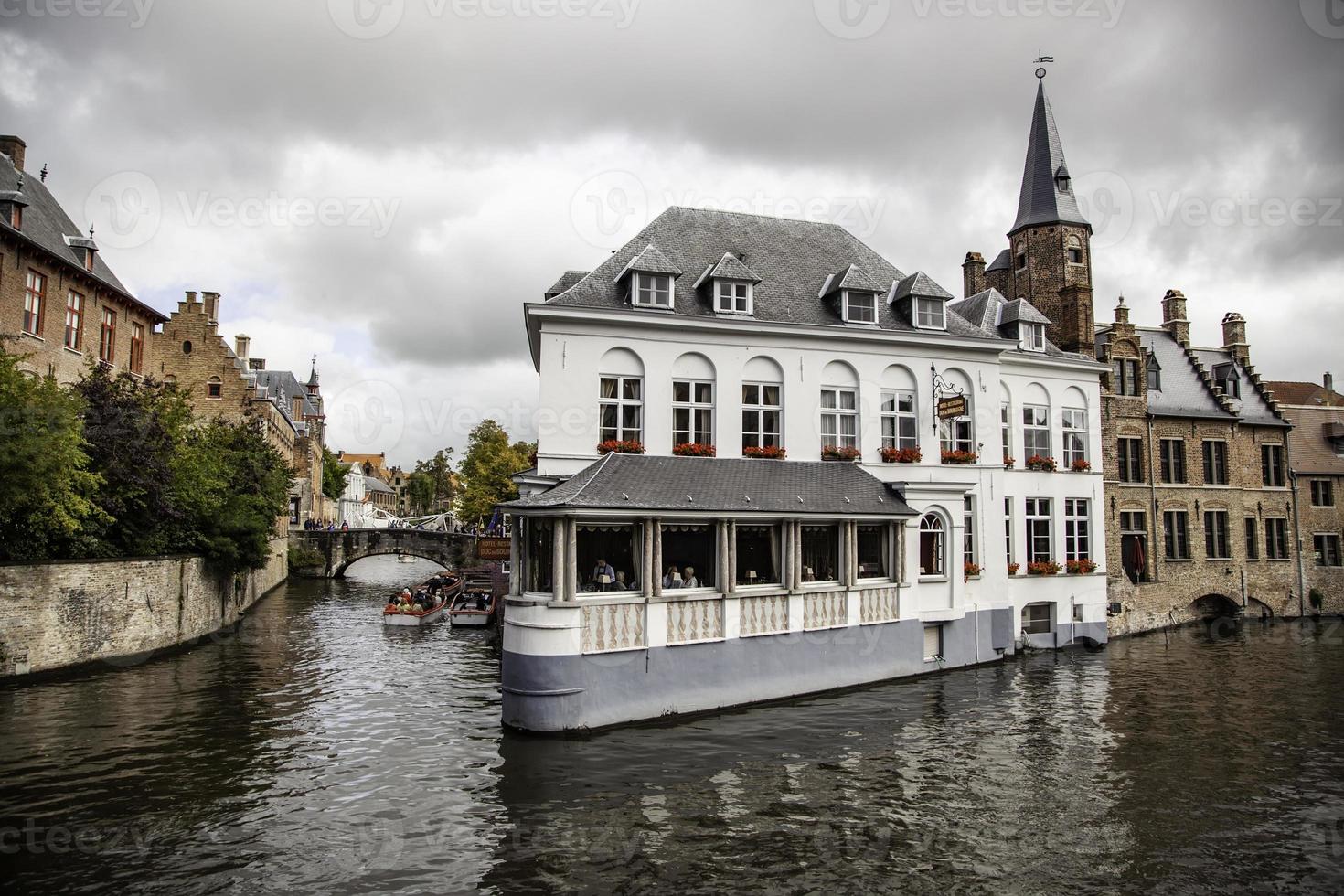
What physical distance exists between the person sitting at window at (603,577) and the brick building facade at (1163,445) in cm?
2117

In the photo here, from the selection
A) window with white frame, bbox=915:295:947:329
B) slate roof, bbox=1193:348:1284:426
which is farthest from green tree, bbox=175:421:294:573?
slate roof, bbox=1193:348:1284:426

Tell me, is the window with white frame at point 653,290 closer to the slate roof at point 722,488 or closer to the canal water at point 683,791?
the slate roof at point 722,488

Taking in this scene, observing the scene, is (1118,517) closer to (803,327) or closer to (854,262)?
(854,262)

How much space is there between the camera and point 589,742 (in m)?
14.9

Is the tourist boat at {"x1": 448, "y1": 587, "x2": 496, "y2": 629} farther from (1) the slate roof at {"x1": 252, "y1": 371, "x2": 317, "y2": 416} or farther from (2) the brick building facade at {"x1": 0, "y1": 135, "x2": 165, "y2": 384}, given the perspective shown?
(1) the slate roof at {"x1": 252, "y1": 371, "x2": 317, "y2": 416}

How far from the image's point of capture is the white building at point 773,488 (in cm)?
1630

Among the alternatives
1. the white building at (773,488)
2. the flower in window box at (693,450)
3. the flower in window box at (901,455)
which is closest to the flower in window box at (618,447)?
the white building at (773,488)

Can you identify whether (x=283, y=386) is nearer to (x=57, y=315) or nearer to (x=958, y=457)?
(x=57, y=315)

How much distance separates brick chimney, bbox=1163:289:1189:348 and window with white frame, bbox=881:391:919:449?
20.2 metres

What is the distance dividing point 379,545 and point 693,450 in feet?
136

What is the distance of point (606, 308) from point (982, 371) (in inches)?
451

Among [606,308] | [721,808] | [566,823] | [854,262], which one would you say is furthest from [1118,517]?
[566,823]

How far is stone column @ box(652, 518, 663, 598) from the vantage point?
16.5 m

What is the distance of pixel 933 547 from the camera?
2184 cm
